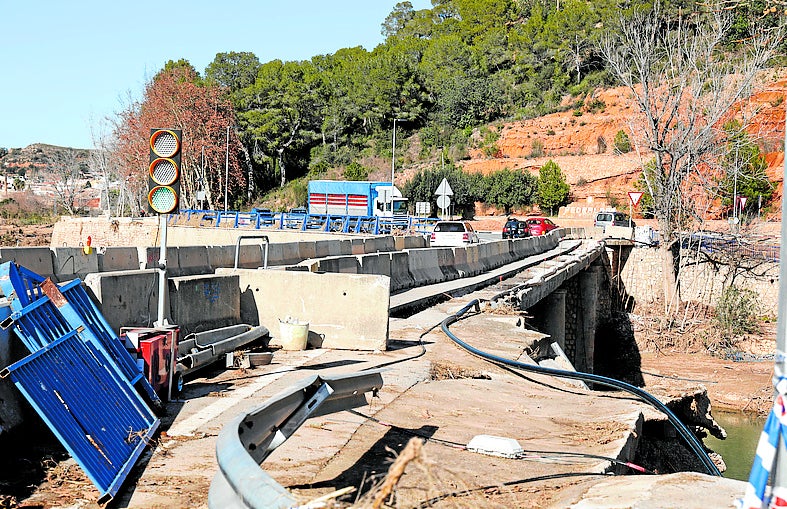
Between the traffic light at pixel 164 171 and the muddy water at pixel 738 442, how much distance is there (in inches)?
771

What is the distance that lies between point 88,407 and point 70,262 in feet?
32.3

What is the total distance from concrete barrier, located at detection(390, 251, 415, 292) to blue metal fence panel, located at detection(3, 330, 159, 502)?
43.1 ft

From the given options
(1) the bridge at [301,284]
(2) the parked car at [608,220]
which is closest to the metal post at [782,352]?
(1) the bridge at [301,284]

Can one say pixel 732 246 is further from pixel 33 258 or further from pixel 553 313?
pixel 33 258

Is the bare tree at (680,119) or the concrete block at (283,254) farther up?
the bare tree at (680,119)

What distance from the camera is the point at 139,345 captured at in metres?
7.76

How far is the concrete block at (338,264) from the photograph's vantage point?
15.3 metres

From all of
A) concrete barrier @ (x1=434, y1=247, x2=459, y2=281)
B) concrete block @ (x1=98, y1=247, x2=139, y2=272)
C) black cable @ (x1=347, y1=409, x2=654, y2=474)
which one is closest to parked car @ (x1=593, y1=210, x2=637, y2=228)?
concrete barrier @ (x1=434, y1=247, x2=459, y2=281)

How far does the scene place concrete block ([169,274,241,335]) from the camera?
10.9 metres

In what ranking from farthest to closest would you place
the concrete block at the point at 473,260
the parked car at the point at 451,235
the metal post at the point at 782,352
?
1. the parked car at the point at 451,235
2. the concrete block at the point at 473,260
3. the metal post at the point at 782,352

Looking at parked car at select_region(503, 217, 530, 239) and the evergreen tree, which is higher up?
the evergreen tree

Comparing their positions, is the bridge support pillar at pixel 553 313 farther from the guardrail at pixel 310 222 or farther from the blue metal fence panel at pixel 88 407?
the blue metal fence panel at pixel 88 407

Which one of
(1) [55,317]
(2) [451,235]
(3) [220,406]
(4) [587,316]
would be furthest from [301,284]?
(4) [587,316]

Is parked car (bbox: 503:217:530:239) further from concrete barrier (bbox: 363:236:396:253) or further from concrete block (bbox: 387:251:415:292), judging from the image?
concrete block (bbox: 387:251:415:292)
